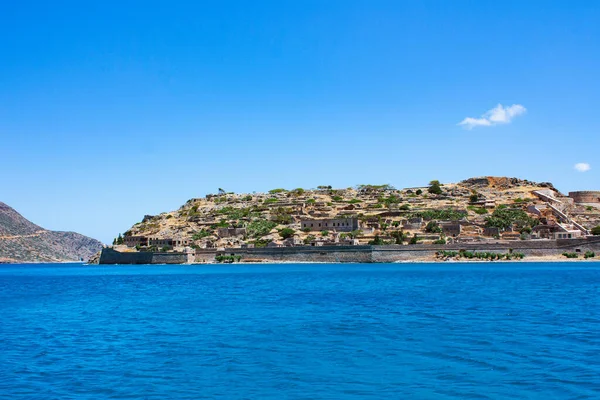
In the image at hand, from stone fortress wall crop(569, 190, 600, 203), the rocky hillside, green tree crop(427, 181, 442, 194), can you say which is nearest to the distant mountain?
the rocky hillside

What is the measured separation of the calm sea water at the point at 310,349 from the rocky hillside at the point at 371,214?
5695 cm

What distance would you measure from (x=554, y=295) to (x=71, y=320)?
22.4 meters

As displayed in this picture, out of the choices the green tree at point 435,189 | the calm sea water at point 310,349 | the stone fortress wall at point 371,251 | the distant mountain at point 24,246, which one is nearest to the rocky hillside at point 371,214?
the green tree at point 435,189

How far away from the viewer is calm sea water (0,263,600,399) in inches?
495

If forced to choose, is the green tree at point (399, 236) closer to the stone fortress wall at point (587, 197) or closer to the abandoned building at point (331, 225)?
the abandoned building at point (331, 225)

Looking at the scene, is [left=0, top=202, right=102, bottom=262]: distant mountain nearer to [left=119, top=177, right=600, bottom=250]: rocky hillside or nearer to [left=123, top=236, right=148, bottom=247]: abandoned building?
[left=119, top=177, right=600, bottom=250]: rocky hillside

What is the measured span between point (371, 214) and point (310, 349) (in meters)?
88.7

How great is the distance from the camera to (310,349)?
1681 cm

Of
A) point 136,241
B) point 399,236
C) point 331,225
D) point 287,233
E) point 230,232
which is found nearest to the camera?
point 399,236

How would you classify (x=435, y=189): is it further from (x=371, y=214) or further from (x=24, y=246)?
(x=24, y=246)

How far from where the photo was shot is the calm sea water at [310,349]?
41.2 feet

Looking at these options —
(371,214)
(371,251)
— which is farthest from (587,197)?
(371,251)

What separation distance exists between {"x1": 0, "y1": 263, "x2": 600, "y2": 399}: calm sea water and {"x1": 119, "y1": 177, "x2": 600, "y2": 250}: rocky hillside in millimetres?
56947

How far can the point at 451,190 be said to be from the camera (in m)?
125
